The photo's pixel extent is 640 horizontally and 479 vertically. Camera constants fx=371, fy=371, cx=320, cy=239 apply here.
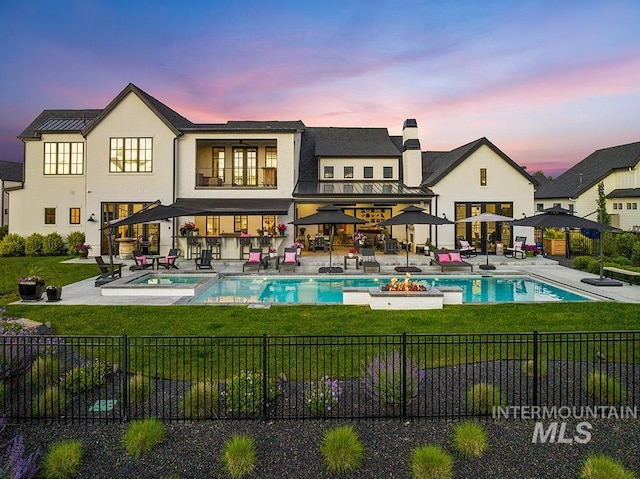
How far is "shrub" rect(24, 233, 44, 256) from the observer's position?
25141mm

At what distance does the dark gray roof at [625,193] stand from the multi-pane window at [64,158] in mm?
50918

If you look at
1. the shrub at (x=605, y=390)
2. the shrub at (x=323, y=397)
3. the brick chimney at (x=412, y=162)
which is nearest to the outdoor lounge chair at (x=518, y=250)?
Answer: the brick chimney at (x=412, y=162)

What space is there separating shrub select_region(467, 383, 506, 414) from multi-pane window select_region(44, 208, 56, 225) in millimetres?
30147

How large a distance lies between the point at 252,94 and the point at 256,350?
89.1 ft

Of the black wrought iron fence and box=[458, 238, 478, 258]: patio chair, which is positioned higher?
box=[458, 238, 478, 258]: patio chair

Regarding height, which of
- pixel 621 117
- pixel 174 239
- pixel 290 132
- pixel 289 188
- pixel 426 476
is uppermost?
pixel 621 117

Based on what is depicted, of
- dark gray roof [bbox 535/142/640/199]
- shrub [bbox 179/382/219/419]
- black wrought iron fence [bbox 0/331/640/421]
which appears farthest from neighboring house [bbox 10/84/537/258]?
dark gray roof [bbox 535/142/640/199]

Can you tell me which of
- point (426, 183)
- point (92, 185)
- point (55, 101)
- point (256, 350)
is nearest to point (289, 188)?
point (426, 183)

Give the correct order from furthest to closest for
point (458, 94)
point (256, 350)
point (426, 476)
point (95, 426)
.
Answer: point (458, 94) < point (256, 350) < point (95, 426) < point (426, 476)

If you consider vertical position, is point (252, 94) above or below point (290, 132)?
above

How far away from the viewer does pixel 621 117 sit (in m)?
32.5

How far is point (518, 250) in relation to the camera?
76.0ft

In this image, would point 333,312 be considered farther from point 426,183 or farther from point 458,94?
point 458,94

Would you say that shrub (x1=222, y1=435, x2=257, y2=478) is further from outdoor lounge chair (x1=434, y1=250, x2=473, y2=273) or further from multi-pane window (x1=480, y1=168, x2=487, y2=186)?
multi-pane window (x1=480, y1=168, x2=487, y2=186)
